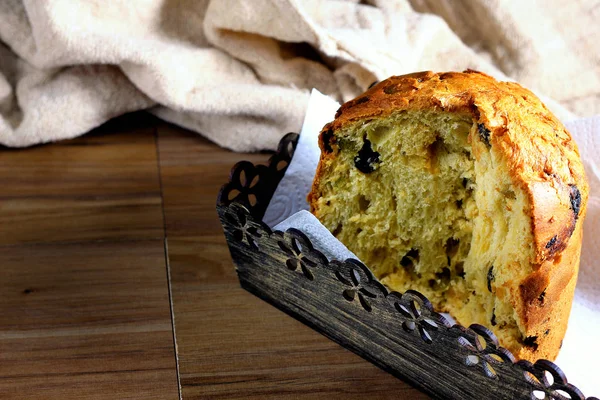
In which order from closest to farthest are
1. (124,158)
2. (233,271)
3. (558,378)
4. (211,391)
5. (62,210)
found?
(558,378)
(211,391)
(233,271)
(62,210)
(124,158)

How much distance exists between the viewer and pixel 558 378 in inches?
25.5

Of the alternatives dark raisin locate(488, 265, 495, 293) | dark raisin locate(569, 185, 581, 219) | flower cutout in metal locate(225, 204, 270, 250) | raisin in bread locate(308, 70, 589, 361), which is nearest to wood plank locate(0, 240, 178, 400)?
flower cutout in metal locate(225, 204, 270, 250)

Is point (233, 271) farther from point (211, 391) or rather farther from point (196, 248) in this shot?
point (211, 391)

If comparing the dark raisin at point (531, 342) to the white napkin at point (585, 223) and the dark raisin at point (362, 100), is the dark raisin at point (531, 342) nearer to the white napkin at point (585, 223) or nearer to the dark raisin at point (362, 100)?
the white napkin at point (585, 223)

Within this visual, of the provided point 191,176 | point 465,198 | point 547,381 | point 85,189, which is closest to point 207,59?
point 191,176

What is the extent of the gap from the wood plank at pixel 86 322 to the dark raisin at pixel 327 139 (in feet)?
0.93

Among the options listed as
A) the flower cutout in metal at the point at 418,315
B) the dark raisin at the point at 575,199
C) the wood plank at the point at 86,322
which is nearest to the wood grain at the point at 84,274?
the wood plank at the point at 86,322

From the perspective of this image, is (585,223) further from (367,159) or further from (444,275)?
(367,159)

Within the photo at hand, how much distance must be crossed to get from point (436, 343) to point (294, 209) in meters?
0.34

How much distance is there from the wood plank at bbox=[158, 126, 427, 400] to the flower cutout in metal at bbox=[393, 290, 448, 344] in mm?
90

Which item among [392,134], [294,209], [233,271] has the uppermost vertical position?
[392,134]

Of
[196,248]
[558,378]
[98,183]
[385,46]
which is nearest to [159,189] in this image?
[98,183]

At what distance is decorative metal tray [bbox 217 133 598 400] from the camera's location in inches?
27.1

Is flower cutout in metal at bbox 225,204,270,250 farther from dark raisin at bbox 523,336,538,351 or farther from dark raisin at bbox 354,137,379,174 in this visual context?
dark raisin at bbox 523,336,538,351
